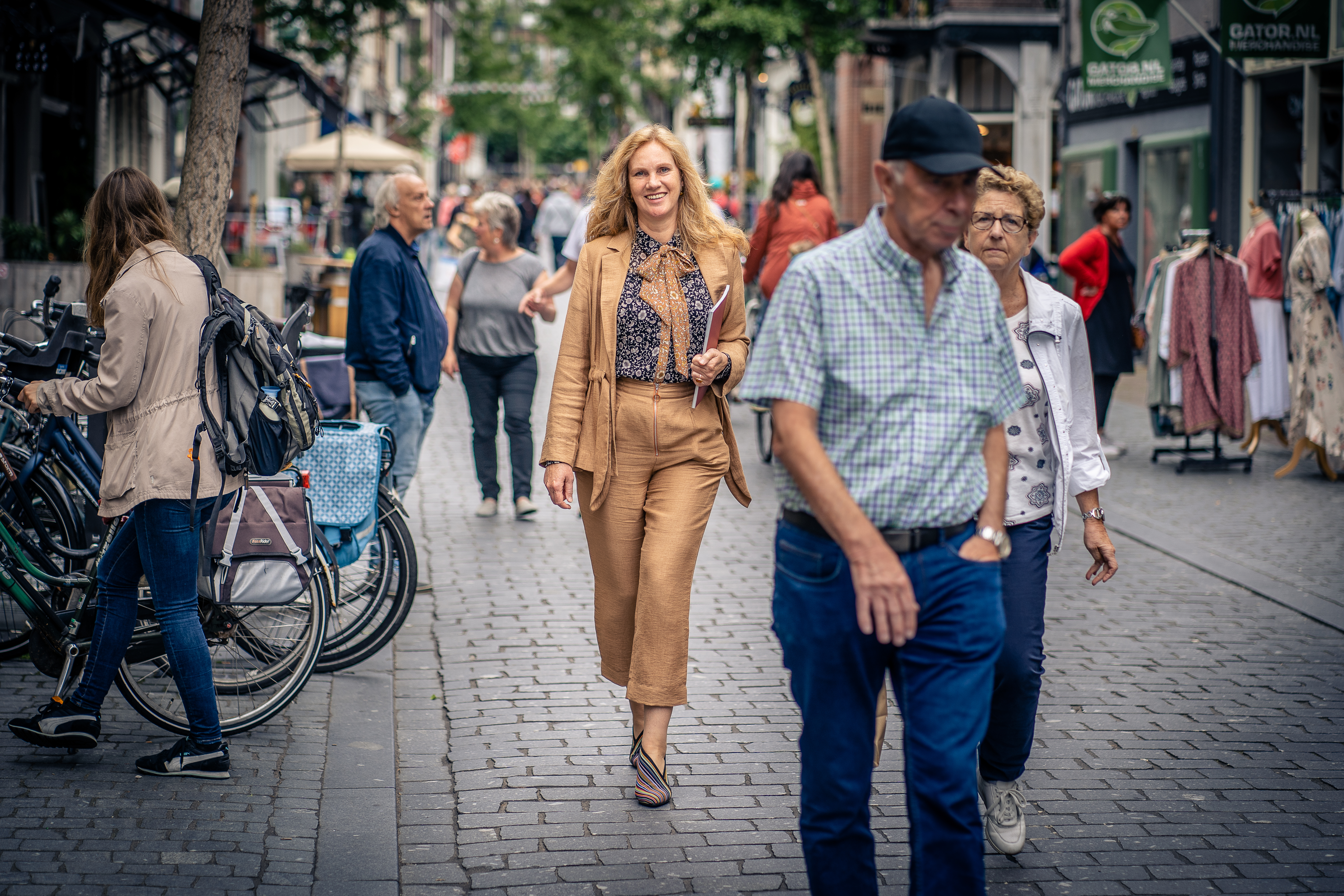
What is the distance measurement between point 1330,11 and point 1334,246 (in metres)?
3.25

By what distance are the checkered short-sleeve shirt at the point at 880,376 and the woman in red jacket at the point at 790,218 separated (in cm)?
791

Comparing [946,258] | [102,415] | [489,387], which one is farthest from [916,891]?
[489,387]

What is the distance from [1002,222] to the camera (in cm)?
396

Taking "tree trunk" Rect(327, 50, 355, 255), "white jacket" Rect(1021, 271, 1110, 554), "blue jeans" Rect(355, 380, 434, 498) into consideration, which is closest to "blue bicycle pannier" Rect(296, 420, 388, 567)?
"blue jeans" Rect(355, 380, 434, 498)

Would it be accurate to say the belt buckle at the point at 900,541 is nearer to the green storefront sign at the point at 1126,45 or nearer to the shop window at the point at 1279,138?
the green storefront sign at the point at 1126,45

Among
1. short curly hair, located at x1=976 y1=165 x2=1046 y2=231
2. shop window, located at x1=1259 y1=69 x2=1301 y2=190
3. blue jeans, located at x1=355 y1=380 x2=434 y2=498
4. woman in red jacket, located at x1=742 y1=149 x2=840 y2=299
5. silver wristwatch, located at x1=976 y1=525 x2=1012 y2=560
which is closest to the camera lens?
silver wristwatch, located at x1=976 y1=525 x2=1012 y2=560

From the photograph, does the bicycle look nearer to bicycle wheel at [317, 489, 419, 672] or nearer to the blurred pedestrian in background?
bicycle wheel at [317, 489, 419, 672]

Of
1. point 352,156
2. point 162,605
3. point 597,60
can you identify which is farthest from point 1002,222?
point 597,60

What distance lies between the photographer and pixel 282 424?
15.1 feet

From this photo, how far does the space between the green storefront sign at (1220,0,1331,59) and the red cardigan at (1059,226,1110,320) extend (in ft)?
8.37

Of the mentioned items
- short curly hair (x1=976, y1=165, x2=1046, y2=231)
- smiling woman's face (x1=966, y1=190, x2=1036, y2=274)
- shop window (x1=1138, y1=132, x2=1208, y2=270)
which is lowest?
smiling woman's face (x1=966, y1=190, x2=1036, y2=274)

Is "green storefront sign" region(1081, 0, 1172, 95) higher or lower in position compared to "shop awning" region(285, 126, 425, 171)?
lower

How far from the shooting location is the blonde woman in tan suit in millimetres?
4504

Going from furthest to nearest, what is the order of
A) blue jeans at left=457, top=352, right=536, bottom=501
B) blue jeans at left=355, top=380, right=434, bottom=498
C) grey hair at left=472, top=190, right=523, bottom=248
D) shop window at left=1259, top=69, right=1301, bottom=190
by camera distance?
shop window at left=1259, top=69, right=1301, bottom=190 < blue jeans at left=457, top=352, right=536, bottom=501 < grey hair at left=472, top=190, right=523, bottom=248 < blue jeans at left=355, top=380, right=434, bottom=498
